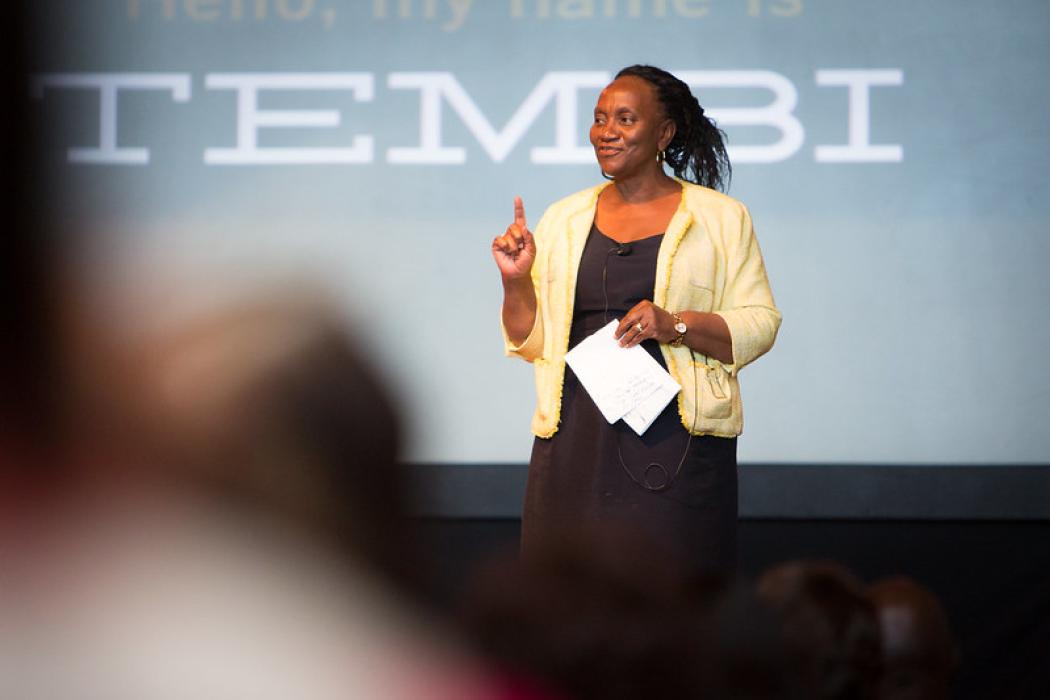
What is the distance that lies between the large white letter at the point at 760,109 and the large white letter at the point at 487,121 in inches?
16.9

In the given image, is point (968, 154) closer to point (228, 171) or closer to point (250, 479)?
point (228, 171)

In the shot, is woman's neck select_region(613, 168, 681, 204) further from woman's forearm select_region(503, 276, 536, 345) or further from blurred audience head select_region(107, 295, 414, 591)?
blurred audience head select_region(107, 295, 414, 591)

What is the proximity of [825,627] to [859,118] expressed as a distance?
4.71 metres

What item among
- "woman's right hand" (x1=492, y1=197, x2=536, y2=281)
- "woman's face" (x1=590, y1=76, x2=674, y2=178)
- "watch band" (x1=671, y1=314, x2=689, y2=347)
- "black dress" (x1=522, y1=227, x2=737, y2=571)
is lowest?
"black dress" (x1=522, y1=227, x2=737, y2=571)

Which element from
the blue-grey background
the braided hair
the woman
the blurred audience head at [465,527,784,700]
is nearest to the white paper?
the woman

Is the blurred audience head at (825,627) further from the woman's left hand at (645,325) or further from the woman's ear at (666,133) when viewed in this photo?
the woman's ear at (666,133)

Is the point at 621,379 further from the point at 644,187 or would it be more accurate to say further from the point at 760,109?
the point at 760,109

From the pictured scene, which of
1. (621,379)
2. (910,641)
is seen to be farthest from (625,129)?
(910,641)

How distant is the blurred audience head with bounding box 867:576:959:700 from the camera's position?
0.47m

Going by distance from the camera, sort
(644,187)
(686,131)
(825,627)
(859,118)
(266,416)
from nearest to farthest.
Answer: (266,416), (825,627), (644,187), (686,131), (859,118)

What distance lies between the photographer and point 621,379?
6.91ft

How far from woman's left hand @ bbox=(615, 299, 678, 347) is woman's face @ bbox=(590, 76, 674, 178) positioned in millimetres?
307

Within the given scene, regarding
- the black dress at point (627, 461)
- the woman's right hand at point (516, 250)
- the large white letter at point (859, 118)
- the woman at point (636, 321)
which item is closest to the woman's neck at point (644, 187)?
the woman at point (636, 321)

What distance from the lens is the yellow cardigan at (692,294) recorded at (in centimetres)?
216
